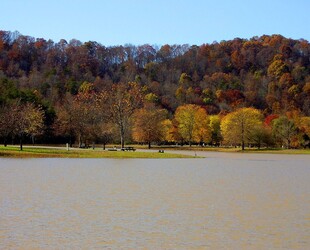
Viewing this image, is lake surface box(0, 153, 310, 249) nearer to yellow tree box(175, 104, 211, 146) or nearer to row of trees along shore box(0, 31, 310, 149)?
row of trees along shore box(0, 31, 310, 149)

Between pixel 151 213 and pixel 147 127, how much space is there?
270 ft

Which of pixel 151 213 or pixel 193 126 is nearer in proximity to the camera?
pixel 151 213

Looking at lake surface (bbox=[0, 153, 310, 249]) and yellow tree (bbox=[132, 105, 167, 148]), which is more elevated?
yellow tree (bbox=[132, 105, 167, 148])

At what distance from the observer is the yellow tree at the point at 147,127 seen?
337ft

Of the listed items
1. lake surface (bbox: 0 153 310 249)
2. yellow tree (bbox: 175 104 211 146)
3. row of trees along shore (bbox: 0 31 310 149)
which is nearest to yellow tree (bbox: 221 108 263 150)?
row of trees along shore (bbox: 0 31 310 149)

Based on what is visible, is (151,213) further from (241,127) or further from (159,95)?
(159,95)

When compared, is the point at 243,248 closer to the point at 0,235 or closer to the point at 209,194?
the point at 0,235

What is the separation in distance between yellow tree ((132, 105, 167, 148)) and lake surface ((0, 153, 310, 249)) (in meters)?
68.4

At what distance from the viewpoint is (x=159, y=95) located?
154375mm

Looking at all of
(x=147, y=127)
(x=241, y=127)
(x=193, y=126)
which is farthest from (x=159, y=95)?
(x=241, y=127)

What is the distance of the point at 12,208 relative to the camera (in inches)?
Result: 837

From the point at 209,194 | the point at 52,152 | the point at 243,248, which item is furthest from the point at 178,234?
the point at 52,152

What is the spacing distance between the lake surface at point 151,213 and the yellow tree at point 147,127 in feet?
224

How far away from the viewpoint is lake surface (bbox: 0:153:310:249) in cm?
1598
